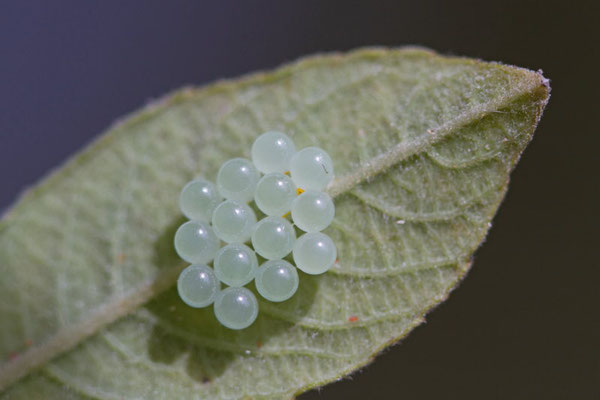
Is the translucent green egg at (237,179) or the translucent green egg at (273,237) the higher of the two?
the translucent green egg at (237,179)

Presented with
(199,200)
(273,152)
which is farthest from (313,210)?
(199,200)

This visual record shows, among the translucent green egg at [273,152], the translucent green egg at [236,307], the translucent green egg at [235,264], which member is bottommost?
the translucent green egg at [236,307]

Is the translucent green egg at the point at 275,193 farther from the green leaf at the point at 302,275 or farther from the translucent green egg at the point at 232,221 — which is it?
the green leaf at the point at 302,275

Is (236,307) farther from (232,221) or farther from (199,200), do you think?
(199,200)

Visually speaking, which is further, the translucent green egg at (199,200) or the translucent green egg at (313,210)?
the translucent green egg at (199,200)

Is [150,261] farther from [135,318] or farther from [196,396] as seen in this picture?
[196,396]

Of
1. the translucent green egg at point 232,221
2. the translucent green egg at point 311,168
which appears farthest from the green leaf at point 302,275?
the translucent green egg at point 232,221
